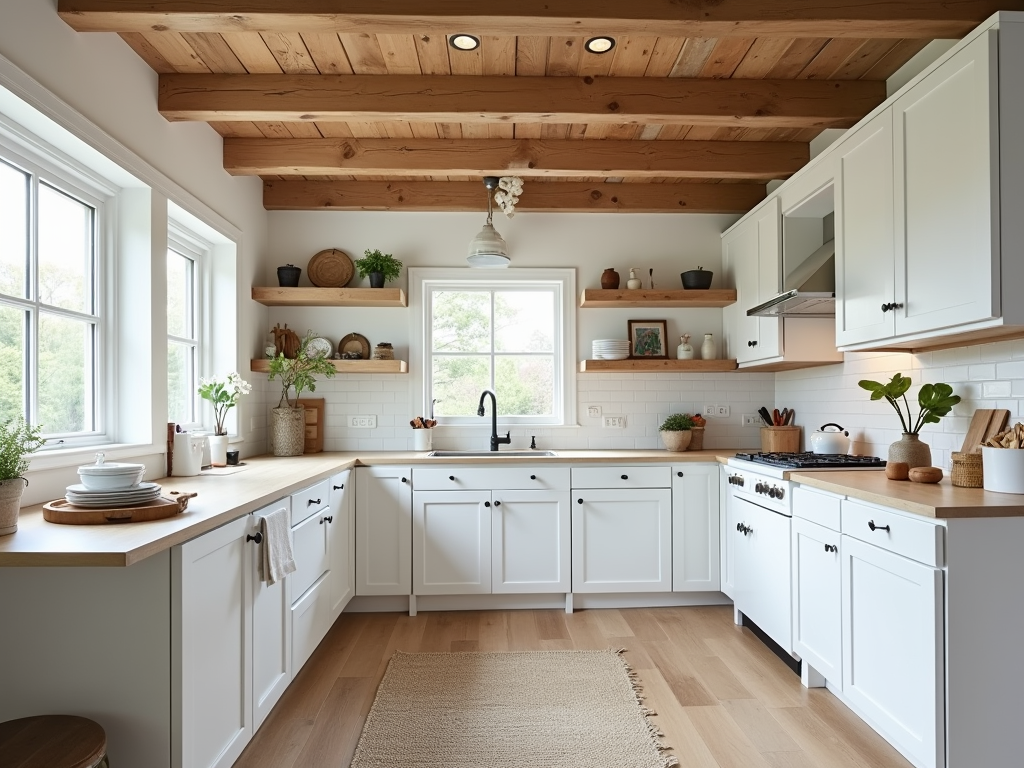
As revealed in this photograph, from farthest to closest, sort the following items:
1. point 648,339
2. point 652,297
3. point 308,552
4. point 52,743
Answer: point 648,339, point 652,297, point 308,552, point 52,743

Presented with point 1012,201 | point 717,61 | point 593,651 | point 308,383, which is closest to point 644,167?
point 717,61

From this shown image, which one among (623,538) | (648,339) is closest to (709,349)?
(648,339)

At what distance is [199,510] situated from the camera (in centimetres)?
199

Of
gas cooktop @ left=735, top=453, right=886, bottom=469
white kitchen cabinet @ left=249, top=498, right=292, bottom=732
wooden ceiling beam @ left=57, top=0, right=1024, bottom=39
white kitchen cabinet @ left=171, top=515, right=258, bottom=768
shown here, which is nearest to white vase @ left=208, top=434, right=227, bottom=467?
white kitchen cabinet @ left=249, top=498, right=292, bottom=732

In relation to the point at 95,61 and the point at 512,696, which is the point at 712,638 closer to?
the point at 512,696

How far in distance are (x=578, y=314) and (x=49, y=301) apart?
9.52ft

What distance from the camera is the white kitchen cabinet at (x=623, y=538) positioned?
3697 millimetres

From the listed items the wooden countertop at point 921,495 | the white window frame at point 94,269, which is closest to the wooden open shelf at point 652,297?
the wooden countertop at point 921,495

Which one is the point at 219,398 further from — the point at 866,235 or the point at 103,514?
the point at 866,235

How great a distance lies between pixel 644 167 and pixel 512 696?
2.79m

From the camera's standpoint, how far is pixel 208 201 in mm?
3348

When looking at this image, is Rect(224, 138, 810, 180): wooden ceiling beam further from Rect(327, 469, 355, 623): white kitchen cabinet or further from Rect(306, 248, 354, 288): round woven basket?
Rect(327, 469, 355, 623): white kitchen cabinet

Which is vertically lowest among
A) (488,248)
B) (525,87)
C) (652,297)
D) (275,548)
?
(275,548)

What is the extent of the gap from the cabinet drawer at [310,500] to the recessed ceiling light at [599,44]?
2173mm
